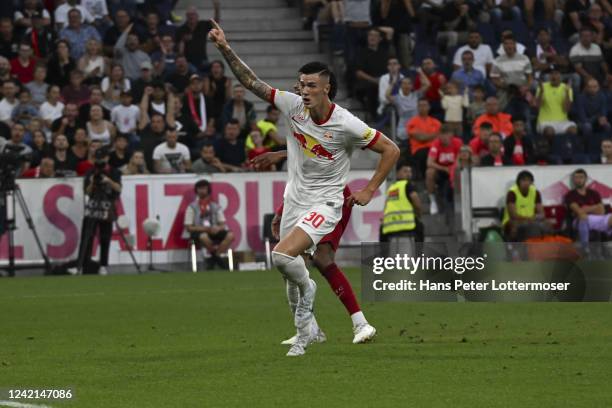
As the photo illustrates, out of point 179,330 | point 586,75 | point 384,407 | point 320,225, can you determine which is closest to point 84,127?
point 586,75

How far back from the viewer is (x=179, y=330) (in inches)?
555

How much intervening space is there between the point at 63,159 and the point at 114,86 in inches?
103

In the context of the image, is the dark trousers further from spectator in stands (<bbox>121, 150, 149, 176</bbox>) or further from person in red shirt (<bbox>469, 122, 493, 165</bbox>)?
person in red shirt (<bbox>469, 122, 493, 165</bbox>)

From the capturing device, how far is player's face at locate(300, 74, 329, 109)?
11.7 metres

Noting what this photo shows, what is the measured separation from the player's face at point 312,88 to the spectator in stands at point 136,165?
13.8m

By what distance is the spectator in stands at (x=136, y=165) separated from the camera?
999 inches

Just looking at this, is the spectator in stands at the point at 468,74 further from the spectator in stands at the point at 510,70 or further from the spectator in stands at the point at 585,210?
the spectator in stands at the point at 585,210

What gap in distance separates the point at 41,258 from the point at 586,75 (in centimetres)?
1136

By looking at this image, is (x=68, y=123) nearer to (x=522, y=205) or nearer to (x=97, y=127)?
(x=97, y=127)

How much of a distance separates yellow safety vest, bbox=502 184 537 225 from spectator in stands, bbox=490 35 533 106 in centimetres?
435

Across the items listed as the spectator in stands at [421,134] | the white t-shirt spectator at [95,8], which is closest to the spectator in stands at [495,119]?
the spectator in stands at [421,134]

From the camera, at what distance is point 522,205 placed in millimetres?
24656

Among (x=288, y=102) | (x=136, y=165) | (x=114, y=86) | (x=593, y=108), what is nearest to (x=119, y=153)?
(x=136, y=165)

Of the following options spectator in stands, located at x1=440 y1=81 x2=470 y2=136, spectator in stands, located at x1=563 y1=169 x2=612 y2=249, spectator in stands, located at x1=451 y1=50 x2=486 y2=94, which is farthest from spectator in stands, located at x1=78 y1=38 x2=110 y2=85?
spectator in stands, located at x1=563 y1=169 x2=612 y2=249
